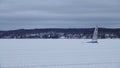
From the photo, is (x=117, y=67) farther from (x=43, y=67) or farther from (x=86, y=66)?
(x=43, y=67)

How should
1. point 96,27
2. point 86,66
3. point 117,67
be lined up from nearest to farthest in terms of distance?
1. point 117,67
2. point 86,66
3. point 96,27

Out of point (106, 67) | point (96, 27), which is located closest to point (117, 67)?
point (106, 67)

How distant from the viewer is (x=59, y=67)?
32.4 metres

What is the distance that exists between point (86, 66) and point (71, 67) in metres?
1.84

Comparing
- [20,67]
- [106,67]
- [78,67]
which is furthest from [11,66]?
[106,67]

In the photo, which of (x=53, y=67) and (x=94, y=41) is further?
(x=94, y=41)

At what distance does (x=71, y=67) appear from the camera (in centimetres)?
3259

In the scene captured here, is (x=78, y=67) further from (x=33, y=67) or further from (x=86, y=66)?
(x=33, y=67)

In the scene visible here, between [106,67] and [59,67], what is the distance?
432cm

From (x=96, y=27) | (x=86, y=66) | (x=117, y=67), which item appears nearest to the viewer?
(x=117, y=67)

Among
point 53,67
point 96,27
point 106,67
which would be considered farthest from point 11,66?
point 96,27

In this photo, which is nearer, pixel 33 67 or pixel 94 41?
pixel 33 67

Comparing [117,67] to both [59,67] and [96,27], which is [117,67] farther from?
[96,27]

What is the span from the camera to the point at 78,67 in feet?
107
